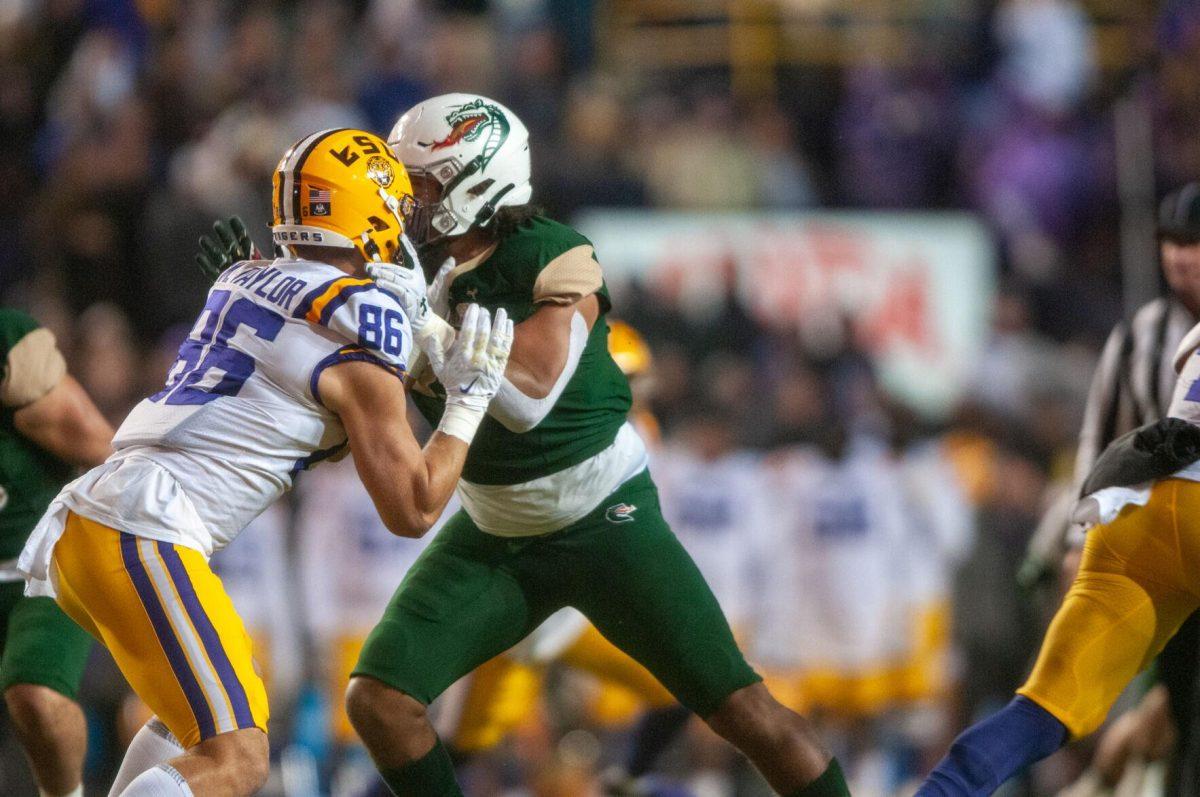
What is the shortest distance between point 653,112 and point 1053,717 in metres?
7.91

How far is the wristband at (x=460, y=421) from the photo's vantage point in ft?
13.9

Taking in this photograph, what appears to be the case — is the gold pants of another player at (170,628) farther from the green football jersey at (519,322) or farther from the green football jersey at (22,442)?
the green football jersey at (22,442)

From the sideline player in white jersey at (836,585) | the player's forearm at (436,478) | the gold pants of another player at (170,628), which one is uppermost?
the player's forearm at (436,478)

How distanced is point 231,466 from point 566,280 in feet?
3.45

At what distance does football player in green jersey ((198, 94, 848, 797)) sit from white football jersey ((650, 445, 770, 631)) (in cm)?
430

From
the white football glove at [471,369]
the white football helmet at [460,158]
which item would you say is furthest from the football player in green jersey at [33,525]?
the white football glove at [471,369]

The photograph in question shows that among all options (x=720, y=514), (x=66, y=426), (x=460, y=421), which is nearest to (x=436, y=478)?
(x=460, y=421)

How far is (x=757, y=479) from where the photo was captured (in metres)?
9.36

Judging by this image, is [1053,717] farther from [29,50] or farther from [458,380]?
[29,50]

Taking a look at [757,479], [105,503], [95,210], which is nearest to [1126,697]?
[757,479]

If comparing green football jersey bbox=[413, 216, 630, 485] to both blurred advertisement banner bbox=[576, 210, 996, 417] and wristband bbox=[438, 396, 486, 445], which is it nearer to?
wristband bbox=[438, 396, 486, 445]

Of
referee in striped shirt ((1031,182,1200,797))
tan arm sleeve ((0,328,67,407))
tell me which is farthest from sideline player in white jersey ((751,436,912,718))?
tan arm sleeve ((0,328,67,407))

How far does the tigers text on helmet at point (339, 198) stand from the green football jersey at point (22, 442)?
108 centimetres

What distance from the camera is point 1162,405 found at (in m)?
5.37
